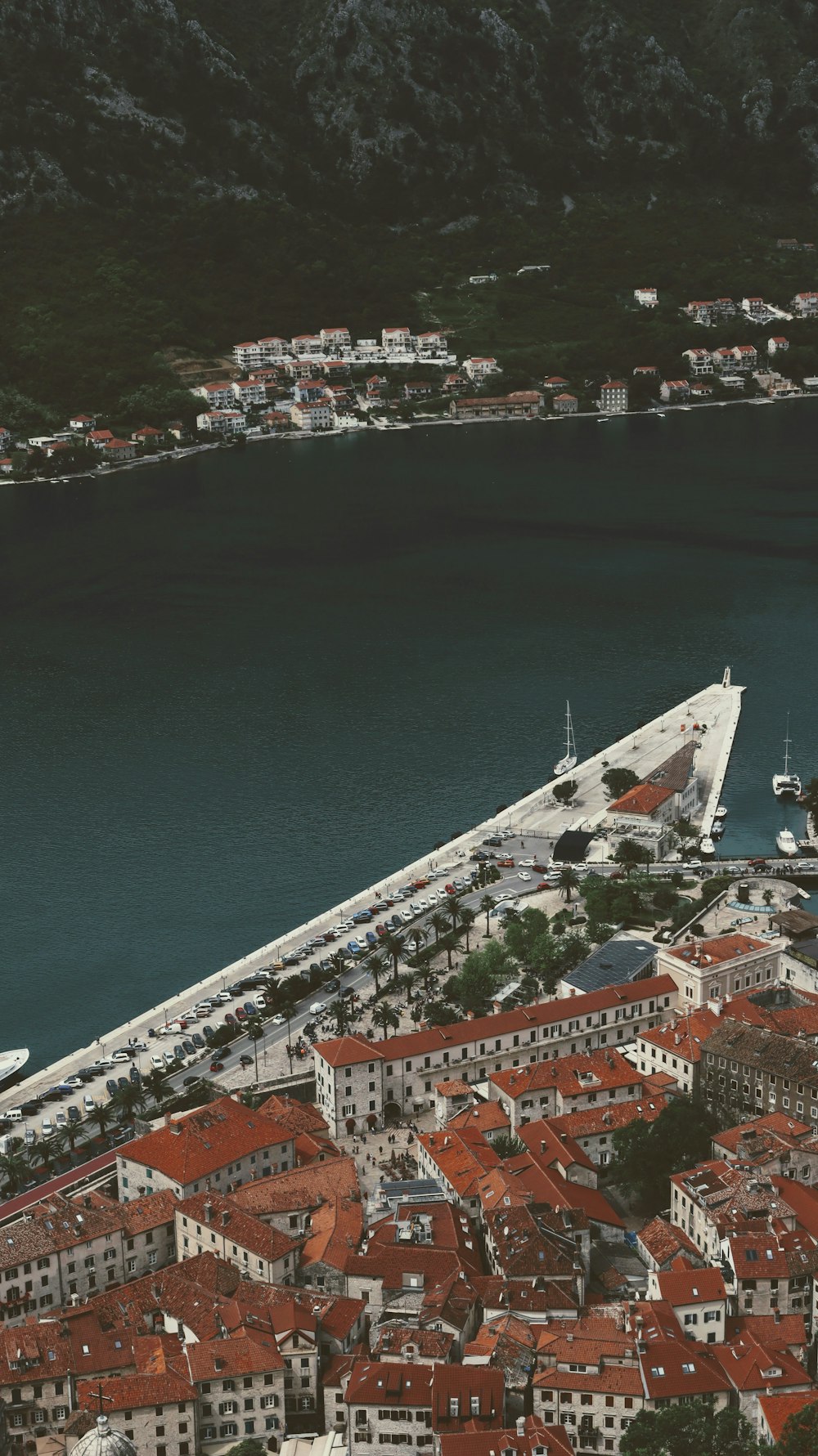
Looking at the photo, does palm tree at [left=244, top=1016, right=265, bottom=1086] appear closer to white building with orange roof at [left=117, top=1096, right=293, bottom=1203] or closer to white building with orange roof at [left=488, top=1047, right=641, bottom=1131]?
white building with orange roof at [left=117, top=1096, right=293, bottom=1203]

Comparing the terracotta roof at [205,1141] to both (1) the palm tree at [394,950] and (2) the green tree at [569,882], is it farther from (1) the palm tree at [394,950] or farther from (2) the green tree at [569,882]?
(2) the green tree at [569,882]

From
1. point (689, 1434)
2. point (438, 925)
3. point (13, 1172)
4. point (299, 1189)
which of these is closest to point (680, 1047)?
point (299, 1189)

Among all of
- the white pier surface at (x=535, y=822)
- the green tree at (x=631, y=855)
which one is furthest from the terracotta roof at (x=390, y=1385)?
the green tree at (x=631, y=855)

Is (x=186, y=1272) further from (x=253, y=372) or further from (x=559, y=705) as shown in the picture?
(x=253, y=372)

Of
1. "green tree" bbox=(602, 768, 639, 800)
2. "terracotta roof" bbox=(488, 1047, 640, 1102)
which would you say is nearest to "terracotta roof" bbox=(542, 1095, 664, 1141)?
"terracotta roof" bbox=(488, 1047, 640, 1102)

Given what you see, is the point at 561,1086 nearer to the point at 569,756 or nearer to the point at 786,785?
the point at 786,785
